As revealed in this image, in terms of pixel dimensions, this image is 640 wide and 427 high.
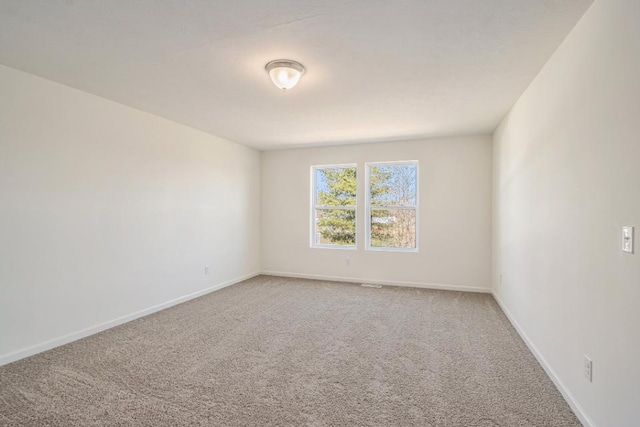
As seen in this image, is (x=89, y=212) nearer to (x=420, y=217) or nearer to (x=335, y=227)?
(x=335, y=227)

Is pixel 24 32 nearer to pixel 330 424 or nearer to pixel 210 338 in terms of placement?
pixel 210 338

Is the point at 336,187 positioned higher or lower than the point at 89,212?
higher

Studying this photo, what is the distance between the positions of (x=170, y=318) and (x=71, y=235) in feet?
4.30

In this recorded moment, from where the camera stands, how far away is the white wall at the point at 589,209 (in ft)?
4.67

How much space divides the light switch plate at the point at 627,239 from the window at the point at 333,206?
4.13 metres

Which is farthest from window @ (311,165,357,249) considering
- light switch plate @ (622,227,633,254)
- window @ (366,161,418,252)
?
light switch plate @ (622,227,633,254)

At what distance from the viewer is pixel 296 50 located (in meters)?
2.26

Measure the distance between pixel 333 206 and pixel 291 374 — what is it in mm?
3552

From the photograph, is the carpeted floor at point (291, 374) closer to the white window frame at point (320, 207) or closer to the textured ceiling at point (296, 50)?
the white window frame at point (320, 207)

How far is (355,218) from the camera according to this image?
18.0ft

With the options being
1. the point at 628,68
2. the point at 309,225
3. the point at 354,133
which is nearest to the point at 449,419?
the point at 628,68

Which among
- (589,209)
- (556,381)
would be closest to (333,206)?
(556,381)

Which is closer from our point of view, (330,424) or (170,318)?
(330,424)

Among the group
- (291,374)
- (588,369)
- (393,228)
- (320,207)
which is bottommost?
(291,374)
